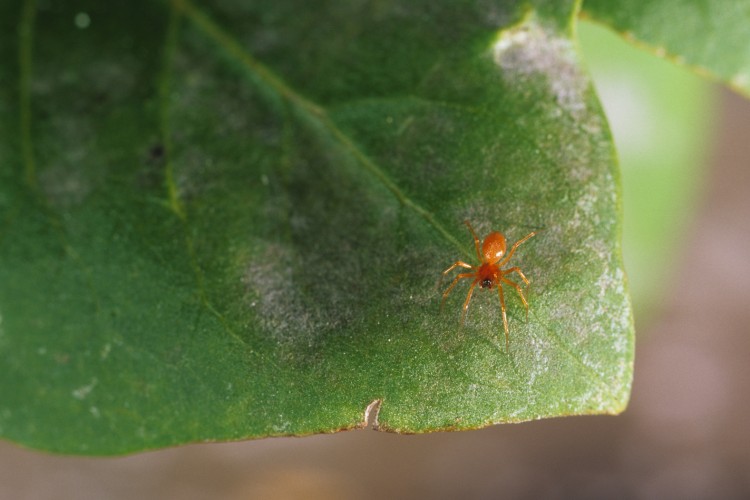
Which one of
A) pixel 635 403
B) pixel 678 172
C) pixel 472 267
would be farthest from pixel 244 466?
pixel 472 267

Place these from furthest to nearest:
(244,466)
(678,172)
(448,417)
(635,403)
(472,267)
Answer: (635,403) < (244,466) < (678,172) < (472,267) < (448,417)

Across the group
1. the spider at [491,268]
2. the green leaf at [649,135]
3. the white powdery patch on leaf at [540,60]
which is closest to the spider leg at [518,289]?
the spider at [491,268]

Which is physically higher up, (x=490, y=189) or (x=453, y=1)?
(x=453, y=1)

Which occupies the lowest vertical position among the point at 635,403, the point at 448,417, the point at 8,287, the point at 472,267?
the point at 635,403

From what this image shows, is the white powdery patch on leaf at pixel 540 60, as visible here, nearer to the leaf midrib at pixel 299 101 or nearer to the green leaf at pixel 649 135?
the leaf midrib at pixel 299 101

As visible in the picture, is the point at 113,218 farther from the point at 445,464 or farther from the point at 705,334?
the point at 705,334

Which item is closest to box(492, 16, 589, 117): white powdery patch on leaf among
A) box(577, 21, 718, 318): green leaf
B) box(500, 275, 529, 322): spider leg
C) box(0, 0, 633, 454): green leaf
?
box(0, 0, 633, 454): green leaf

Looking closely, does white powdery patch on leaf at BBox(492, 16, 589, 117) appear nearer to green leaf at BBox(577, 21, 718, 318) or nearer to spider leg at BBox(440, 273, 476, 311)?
spider leg at BBox(440, 273, 476, 311)
